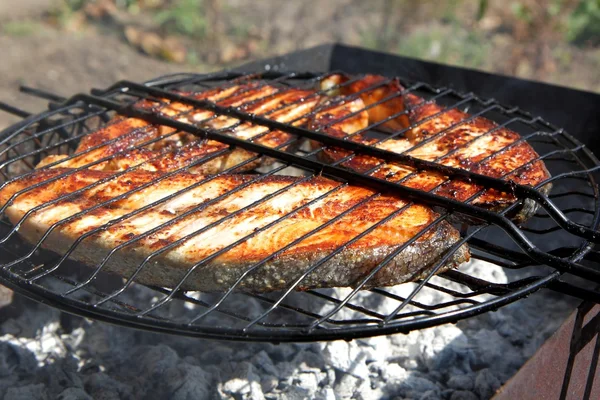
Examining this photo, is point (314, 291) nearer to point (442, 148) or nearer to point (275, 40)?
point (442, 148)

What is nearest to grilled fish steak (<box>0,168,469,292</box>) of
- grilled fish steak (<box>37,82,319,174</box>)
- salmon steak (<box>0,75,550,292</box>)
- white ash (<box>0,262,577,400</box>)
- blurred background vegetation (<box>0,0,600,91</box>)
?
salmon steak (<box>0,75,550,292</box>)

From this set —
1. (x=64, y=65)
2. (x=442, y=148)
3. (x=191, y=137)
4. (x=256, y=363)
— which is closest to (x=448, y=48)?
(x=64, y=65)

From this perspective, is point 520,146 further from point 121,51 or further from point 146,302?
point 121,51

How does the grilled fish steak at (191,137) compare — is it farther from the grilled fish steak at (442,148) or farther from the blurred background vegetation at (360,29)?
the blurred background vegetation at (360,29)

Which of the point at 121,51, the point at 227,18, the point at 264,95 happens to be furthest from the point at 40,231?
the point at 227,18

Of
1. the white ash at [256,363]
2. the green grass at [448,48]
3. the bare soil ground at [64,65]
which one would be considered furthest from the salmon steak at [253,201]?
the green grass at [448,48]

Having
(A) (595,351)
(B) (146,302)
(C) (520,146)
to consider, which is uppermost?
(C) (520,146)
